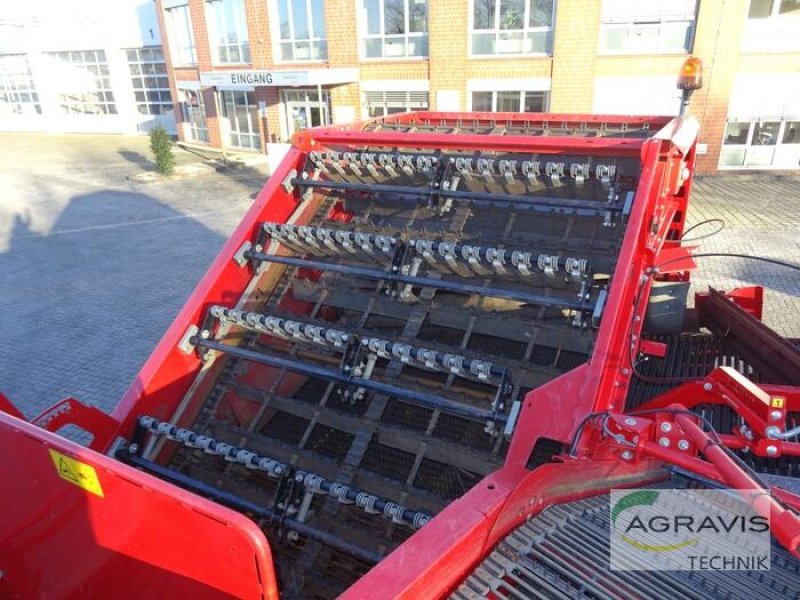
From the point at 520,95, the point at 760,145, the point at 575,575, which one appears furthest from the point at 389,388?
the point at 760,145

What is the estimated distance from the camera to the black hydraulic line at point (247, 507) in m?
2.80

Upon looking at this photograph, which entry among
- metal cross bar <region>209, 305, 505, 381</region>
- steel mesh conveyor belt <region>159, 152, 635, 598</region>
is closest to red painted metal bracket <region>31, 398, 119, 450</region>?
steel mesh conveyor belt <region>159, 152, 635, 598</region>

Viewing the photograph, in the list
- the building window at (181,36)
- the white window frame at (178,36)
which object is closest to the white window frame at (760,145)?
the white window frame at (178,36)

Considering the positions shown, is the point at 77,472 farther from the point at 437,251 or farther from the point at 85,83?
the point at 85,83

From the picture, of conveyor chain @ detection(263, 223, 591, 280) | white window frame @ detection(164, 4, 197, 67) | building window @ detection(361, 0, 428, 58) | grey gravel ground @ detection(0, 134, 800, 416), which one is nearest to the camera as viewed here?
conveyor chain @ detection(263, 223, 591, 280)

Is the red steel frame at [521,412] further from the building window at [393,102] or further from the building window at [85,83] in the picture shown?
the building window at [85,83]

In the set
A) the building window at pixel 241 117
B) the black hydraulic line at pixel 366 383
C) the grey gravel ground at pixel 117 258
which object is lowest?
the grey gravel ground at pixel 117 258

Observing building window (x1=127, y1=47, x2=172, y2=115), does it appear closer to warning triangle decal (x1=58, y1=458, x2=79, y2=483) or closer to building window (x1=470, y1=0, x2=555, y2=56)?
building window (x1=470, y1=0, x2=555, y2=56)

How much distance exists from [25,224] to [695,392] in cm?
1616

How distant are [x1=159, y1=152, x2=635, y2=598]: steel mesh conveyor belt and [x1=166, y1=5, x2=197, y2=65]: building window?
23.7m

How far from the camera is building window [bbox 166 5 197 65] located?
24.0 m

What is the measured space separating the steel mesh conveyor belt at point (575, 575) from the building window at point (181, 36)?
26.2 metres

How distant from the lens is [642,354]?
15.9ft

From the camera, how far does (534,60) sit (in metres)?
17.5
